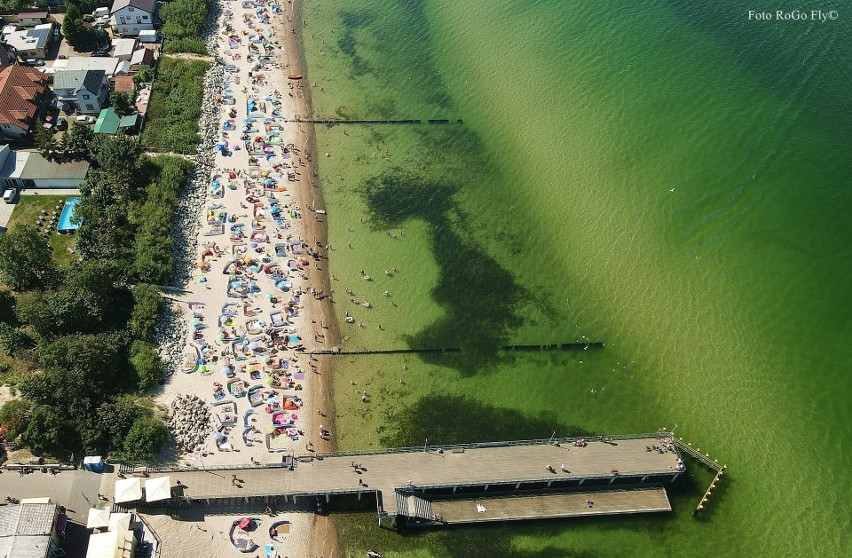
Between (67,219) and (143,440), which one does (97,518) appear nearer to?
(143,440)

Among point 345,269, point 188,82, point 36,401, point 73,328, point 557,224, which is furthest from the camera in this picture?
point 188,82

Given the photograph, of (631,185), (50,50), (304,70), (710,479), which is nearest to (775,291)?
(631,185)

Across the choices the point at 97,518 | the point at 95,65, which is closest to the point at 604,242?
the point at 97,518

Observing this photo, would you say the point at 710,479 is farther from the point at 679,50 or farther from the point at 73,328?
the point at 679,50

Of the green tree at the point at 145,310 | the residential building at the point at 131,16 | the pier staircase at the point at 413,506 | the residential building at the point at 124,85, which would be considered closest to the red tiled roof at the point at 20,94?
the residential building at the point at 124,85

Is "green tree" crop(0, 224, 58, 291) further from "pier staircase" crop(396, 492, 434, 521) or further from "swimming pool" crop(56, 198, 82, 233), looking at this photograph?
"pier staircase" crop(396, 492, 434, 521)
